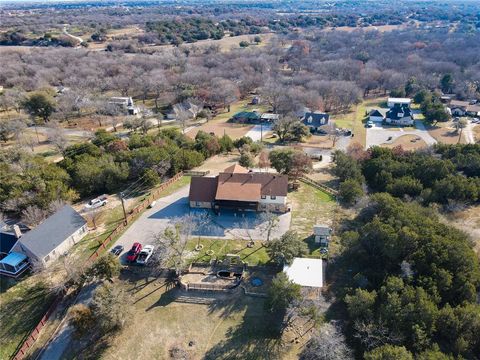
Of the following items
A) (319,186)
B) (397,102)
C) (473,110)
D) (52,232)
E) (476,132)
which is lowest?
(476,132)

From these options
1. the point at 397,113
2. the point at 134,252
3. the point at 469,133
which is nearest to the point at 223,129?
the point at 397,113

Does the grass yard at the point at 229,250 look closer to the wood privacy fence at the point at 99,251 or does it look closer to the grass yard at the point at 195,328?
the grass yard at the point at 195,328

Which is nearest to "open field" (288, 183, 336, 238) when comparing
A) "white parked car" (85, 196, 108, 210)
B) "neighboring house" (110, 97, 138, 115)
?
"white parked car" (85, 196, 108, 210)

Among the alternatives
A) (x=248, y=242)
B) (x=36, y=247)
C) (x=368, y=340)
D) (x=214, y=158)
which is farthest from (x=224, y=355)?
(x=214, y=158)

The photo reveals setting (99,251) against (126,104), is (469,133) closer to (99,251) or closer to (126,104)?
(99,251)

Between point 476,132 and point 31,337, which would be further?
point 476,132

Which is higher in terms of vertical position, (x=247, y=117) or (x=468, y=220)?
(x=468, y=220)

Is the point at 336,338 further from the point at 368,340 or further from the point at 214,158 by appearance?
the point at 214,158

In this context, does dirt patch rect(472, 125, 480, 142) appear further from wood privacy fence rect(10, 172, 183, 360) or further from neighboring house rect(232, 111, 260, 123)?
wood privacy fence rect(10, 172, 183, 360)
